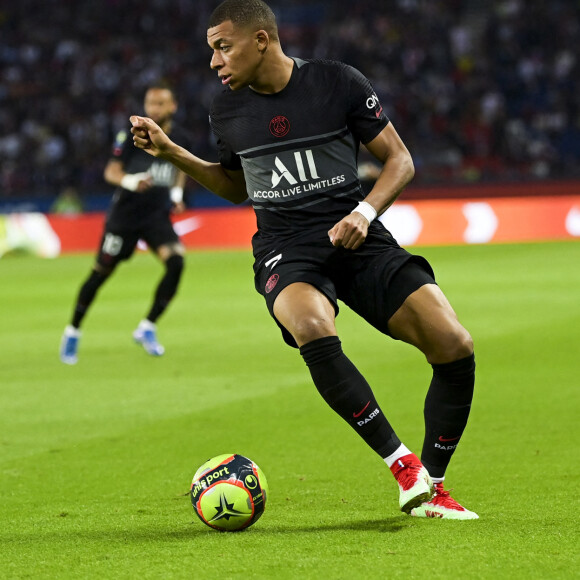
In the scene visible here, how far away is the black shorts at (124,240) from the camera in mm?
10242

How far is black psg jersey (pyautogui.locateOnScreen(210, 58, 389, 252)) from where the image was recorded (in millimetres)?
4801

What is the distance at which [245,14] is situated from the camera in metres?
4.71

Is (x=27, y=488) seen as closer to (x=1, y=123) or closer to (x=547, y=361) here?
(x=547, y=361)

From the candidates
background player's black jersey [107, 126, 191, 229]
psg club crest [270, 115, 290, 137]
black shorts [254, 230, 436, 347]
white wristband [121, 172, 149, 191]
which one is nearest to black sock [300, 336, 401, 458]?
black shorts [254, 230, 436, 347]

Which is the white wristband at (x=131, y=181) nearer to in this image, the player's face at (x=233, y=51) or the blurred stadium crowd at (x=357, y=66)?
the player's face at (x=233, y=51)

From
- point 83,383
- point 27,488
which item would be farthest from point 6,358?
point 27,488

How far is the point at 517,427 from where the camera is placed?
6.73 metres

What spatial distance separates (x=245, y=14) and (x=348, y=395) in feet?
5.38

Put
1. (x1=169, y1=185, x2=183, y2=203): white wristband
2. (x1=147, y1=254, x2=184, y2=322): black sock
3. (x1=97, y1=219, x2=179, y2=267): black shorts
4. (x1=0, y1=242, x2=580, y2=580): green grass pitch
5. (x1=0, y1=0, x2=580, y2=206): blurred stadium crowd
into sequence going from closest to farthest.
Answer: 1. (x1=0, y1=242, x2=580, y2=580): green grass pitch
2. (x1=97, y1=219, x2=179, y2=267): black shorts
3. (x1=147, y1=254, x2=184, y2=322): black sock
4. (x1=169, y1=185, x2=183, y2=203): white wristband
5. (x1=0, y1=0, x2=580, y2=206): blurred stadium crowd

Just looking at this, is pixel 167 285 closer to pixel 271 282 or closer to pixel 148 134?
pixel 148 134

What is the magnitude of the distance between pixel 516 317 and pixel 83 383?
5416mm

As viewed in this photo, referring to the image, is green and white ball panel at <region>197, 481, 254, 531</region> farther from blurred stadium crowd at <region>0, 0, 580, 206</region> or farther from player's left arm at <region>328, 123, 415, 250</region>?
blurred stadium crowd at <region>0, 0, 580, 206</region>

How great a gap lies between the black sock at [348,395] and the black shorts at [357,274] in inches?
10.5

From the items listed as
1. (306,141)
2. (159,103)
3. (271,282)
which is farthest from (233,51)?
(159,103)
